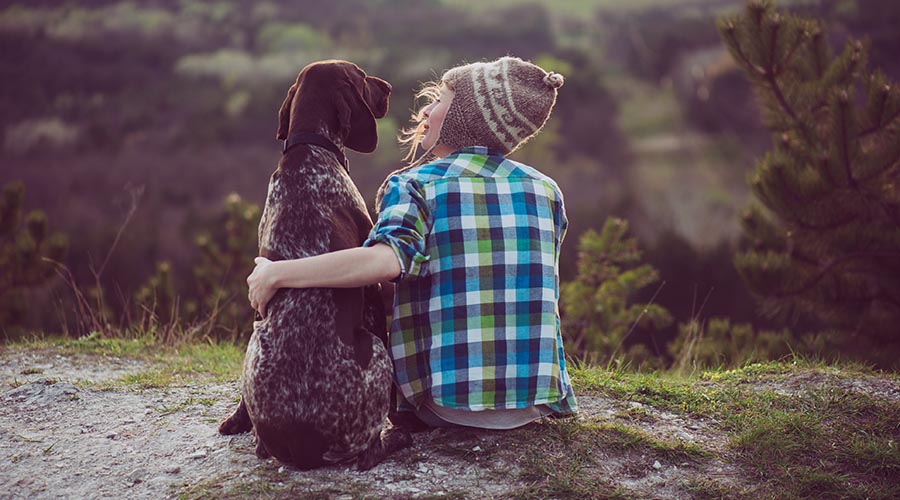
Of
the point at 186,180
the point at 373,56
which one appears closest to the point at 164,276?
the point at 186,180

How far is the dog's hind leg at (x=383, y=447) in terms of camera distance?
3.15 meters

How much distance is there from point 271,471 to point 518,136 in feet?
5.72

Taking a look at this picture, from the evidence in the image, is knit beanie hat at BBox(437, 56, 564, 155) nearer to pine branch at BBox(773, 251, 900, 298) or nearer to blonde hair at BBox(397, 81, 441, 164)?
blonde hair at BBox(397, 81, 441, 164)

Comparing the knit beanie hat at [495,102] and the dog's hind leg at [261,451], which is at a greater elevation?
the knit beanie hat at [495,102]

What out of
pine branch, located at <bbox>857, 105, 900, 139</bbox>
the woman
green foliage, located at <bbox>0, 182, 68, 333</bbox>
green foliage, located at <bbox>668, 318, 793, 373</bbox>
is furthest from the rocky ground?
green foliage, located at <bbox>0, 182, 68, 333</bbox>

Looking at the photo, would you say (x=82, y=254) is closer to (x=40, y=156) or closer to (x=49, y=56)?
(x=40, y=156)

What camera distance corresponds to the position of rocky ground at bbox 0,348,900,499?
10.1 ft

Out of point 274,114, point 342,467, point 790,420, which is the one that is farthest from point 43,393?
point 274,114

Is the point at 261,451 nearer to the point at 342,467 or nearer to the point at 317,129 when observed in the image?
the point at 342,467

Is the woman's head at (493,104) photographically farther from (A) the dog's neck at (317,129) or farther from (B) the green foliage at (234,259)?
(B) the green foliage at (234,259)

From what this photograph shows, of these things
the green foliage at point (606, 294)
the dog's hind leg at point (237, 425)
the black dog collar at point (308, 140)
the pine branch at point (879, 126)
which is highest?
the black dog collar at point (308, 140)

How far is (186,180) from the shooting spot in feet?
73.9

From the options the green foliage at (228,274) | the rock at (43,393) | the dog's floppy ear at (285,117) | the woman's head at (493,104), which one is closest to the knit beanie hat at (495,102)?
the woman's head at (493,104)

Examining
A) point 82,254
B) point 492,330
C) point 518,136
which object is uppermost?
point 518,136
